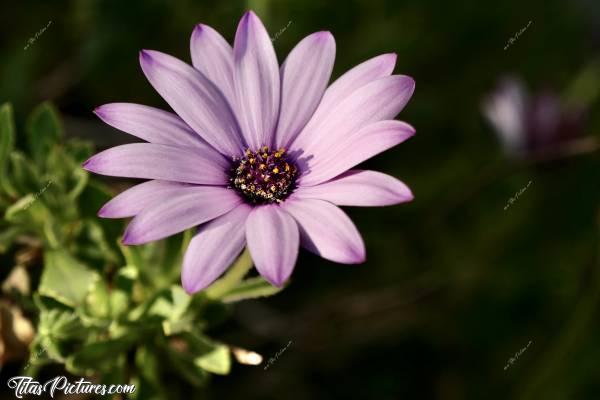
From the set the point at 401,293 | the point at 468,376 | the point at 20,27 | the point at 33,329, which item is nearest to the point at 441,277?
the point at 401,293

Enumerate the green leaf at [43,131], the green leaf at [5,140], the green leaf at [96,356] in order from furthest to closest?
1. the green leaf at [43,131]
2. the green leaf at [5,140]
3. the green leaf at [96,356]

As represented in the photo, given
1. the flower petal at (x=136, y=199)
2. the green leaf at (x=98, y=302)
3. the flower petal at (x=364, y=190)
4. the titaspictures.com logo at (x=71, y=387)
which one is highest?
the flower petal at (x=364, y=190)

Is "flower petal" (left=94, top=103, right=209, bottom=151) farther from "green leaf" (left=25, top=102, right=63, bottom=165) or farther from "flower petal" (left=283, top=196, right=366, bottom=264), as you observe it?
"green leaf" (left=25, top=102, right=63, bottom=165)

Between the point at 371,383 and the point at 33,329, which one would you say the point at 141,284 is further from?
the point at 371,383

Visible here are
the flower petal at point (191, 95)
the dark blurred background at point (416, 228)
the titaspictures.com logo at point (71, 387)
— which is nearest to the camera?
the flower petal at point (191, 95)

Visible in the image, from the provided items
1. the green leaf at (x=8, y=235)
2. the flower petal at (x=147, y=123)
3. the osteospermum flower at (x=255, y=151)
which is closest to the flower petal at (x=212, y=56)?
the osteospermum flower at (x=255, y=151)

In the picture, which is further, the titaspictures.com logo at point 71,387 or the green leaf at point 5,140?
the green leaf at point 5,140

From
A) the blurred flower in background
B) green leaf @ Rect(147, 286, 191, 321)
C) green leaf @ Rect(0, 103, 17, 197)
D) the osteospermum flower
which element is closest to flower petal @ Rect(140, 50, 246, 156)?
the osteospermum flower

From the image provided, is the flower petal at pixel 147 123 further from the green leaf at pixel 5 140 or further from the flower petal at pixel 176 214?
the green leaf at pixel 5 140

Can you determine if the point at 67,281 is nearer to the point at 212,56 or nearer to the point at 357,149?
the point at 212,56
